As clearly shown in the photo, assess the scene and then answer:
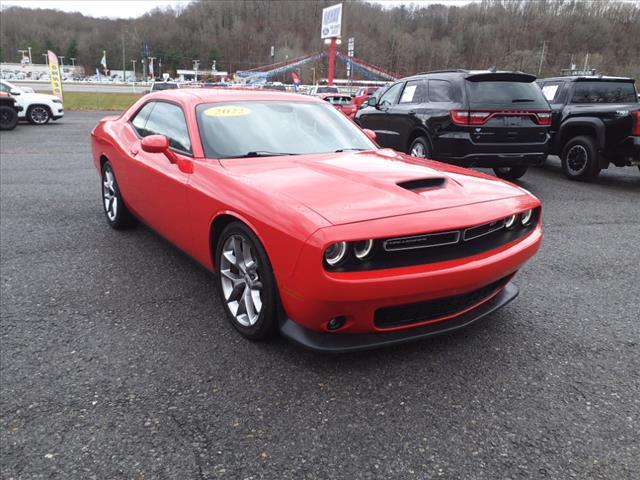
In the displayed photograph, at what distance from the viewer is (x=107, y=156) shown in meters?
4.84

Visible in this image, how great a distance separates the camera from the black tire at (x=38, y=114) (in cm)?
1706

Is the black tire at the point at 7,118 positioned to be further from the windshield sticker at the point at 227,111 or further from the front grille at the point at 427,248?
the front grille at the point at 427,248

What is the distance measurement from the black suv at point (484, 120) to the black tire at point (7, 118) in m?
13.3

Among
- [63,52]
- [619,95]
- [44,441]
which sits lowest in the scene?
[44,441]

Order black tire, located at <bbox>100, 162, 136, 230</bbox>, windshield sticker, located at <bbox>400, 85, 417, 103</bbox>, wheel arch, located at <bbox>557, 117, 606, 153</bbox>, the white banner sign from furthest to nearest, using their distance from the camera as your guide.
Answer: the white banner sign
windshield sticker, located at <bbox>400, 85, 417, 103</bbox>
wheel arch, located at <bbox>557, 117, 606, 153</bbox>
black tire, located at <bbox>100, 162, 136, 230</bbox>

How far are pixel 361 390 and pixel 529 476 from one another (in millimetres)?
818

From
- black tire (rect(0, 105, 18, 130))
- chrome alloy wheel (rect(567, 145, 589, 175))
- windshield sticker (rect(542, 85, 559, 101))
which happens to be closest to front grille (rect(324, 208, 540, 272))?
chrome alloy wheel (rect(567, 145, 589, 175))

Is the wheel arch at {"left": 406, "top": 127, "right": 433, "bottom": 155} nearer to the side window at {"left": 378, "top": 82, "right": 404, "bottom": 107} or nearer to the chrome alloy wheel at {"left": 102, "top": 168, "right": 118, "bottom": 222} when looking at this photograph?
the side window at {"left": 378, "top": 82, "right": 404, "bottom": 107}

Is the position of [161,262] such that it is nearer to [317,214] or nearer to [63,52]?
[317,214]

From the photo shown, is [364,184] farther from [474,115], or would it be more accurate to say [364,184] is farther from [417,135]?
[417,135]

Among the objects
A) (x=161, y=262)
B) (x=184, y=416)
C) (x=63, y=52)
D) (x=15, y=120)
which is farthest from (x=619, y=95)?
(x=63, y=52)

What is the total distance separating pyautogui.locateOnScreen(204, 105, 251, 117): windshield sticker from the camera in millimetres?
3460

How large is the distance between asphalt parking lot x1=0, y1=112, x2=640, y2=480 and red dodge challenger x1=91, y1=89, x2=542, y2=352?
9.9 inches

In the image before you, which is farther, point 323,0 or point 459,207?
point 323,0
